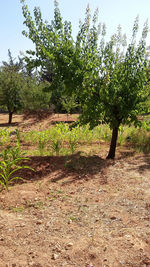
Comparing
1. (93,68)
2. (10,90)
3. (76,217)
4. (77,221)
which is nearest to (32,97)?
(10,90)

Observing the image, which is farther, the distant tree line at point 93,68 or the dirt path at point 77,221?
the distant tree line at point 93,68

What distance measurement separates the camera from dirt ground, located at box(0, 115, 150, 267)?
238 centimetres

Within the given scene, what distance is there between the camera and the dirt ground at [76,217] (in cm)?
238

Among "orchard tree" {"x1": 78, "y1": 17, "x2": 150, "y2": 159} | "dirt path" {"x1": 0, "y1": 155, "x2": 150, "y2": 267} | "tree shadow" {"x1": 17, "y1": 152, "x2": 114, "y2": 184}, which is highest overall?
"orchard tree" {"x1": 78, "y1": 17, "x2": 150, "y2": 159}

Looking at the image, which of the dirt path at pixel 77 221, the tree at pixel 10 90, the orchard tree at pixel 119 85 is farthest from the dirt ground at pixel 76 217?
the tree at pixel 10 90

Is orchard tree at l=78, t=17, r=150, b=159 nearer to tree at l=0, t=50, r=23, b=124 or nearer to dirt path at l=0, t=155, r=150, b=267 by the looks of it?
dirt path at l=0, t=155, r=150, b=267

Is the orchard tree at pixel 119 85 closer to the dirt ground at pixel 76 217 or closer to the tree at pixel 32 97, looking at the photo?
the dirt ground at pixel 76 217

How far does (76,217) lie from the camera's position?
3193 mm

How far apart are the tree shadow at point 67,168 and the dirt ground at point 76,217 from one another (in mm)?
24

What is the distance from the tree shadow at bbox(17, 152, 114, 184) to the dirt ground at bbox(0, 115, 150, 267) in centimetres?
2

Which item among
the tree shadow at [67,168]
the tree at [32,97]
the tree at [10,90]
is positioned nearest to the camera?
the tree shadow at [67,168]

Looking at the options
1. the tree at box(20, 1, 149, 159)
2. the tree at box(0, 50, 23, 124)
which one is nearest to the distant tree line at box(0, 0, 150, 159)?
the tree at box(20, 1, 149, 159)

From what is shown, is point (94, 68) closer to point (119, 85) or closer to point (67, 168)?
point (119, 85)

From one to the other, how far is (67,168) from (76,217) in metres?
2.08
